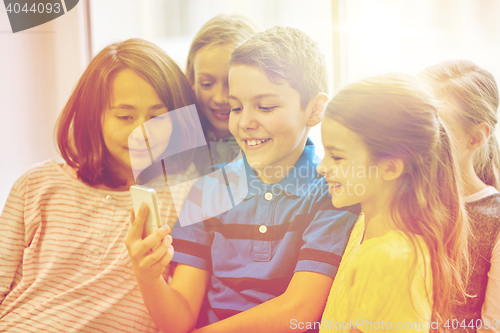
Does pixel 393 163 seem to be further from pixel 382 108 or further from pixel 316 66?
pixel 316 66

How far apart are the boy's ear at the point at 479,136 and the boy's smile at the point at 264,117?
31 centimetres

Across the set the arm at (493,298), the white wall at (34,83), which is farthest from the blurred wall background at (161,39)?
the arm at (493,298)

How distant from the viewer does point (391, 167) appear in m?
0.59

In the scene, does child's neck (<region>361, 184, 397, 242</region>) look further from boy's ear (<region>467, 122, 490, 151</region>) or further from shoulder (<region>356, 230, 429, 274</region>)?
boy's ear (<region>467, 122, 490, 151</region>)

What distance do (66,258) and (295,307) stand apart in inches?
21.2

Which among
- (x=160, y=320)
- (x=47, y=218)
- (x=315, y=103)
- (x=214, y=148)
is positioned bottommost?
(x=160, y=320)

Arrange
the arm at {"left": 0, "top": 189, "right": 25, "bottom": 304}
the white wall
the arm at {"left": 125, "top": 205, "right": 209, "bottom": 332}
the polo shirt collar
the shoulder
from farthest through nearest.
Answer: the white wall → the arm at {"left": 0, "top": 189, "right": 25, "bottom": 304} → the polo shirt collar → the arm at {"left": 125, "top": 205, "right": 209, "bottom": 332} → the shoulder

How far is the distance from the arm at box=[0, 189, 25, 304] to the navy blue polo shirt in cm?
40

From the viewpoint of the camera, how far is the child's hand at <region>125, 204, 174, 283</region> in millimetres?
650

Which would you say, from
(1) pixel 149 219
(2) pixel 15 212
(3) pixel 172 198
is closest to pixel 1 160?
(2) pixel 15 212

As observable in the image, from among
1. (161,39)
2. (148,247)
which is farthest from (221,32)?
(148,247)

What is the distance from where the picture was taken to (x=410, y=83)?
1.96 feet

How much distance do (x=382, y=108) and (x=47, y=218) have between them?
0.79m

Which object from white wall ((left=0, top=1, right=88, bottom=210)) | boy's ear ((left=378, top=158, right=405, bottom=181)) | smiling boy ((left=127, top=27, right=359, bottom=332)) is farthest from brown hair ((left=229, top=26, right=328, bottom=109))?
white wall ((left=0, top=1, right=88, bottom=210))
